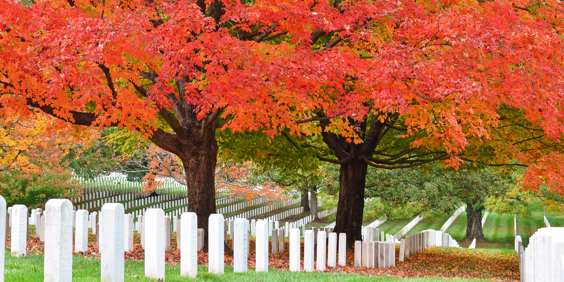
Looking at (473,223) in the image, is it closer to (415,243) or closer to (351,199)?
(415,243)

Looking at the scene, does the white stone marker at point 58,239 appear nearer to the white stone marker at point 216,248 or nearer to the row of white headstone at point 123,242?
the row of white headstone at point 123,242

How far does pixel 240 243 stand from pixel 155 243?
144 centimetres

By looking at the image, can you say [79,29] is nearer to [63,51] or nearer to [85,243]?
[63,51]

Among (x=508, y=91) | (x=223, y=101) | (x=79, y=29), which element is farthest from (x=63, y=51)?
(x=508, y=91)

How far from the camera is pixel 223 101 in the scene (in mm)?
9445

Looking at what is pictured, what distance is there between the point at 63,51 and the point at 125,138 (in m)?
10.6

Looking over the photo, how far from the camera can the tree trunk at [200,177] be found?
1205 cm

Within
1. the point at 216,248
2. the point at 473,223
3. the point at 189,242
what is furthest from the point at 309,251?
the point at 473,223

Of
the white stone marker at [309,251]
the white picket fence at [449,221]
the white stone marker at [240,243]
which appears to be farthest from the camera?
the white picket fence at [449,221]

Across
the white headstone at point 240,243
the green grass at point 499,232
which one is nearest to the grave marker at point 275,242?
the white headstone at point 240,243

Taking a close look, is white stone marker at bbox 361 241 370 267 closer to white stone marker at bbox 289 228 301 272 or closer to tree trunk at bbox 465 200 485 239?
white stone marker at bbox 289 228 301 272

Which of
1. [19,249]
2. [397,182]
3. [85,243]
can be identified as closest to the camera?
[19,249]

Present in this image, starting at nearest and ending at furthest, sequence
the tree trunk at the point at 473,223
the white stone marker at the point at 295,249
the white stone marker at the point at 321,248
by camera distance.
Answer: the white stone marker at the point at 295,249 < the white stone marker at the point at 321,248 < the tree trunk at the point at 473,223

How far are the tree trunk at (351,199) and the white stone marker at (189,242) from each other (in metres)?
10.7
